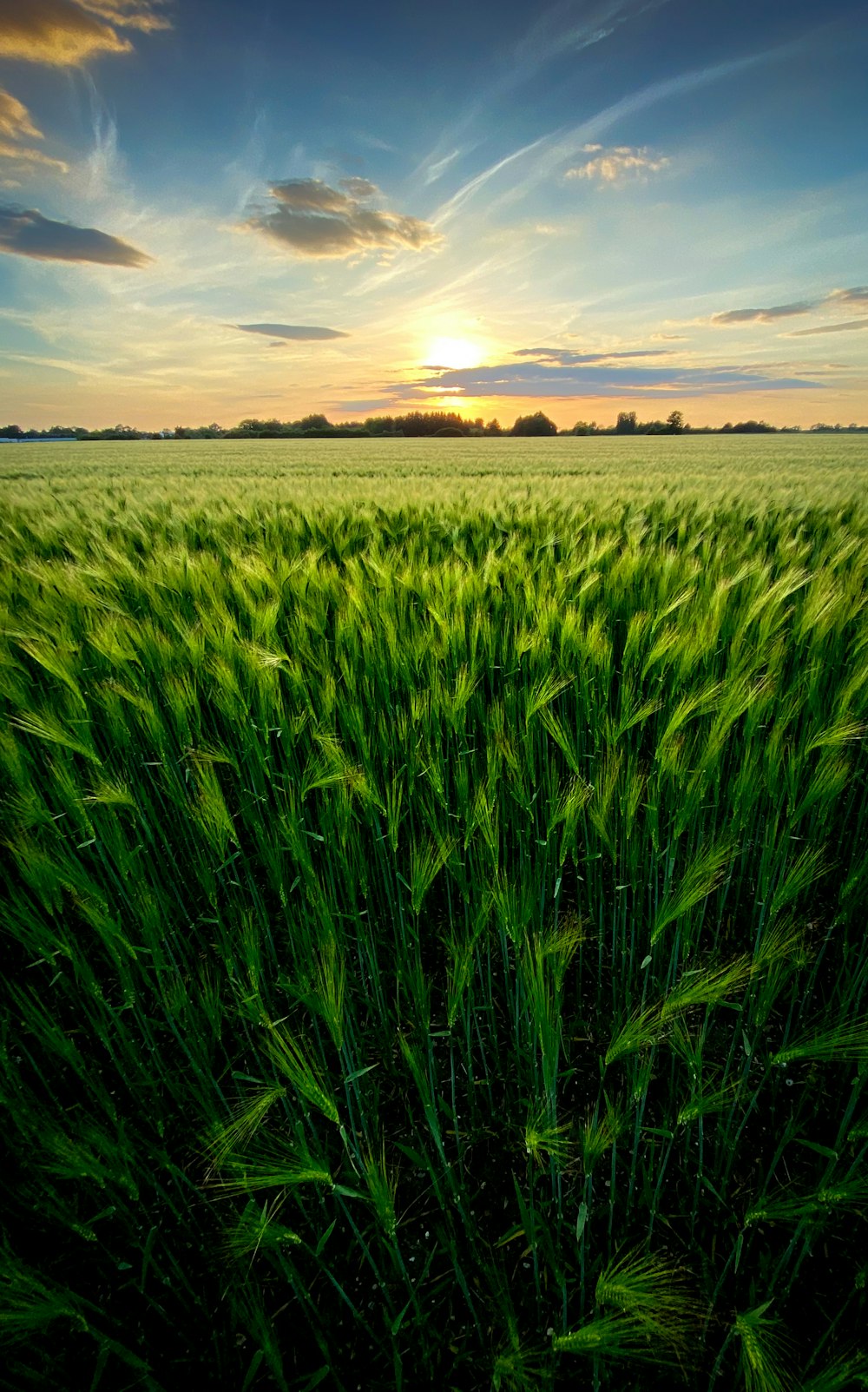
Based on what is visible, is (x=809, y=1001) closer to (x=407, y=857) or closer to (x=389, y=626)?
(x=407, y=857)

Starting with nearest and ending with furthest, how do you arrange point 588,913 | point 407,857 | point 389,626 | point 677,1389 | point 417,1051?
1. point 677,1389
2. point 417,1051
3. point 588,913
4. point 407,857
5. point 389,626

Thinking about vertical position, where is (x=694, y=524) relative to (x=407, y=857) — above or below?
above

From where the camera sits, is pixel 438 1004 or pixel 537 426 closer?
pixel 438 1004

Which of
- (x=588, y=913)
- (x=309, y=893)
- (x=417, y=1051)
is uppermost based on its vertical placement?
(x=309, y=893)

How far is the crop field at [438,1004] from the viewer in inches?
28.0

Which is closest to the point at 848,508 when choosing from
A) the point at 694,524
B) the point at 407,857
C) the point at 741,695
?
the point at 694,524

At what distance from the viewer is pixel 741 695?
1.32 meters

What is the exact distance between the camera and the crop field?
712 mm

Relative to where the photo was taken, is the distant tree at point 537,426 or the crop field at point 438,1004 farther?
the distant tree at point 537,426

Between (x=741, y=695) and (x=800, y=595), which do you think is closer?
(x=741, y=695)

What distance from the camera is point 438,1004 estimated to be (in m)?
1.22

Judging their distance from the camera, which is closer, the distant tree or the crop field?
the crop field

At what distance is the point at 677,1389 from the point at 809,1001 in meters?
0.68

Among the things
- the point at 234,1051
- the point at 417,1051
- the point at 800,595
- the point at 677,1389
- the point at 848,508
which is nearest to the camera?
the point at 677,1389
